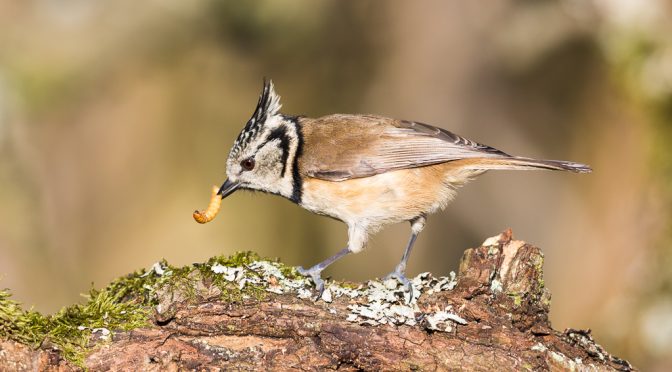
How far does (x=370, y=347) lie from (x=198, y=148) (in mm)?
7100

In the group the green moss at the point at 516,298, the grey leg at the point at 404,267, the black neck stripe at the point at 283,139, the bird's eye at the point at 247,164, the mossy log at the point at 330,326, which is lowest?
the mossy log at the point at 330,326

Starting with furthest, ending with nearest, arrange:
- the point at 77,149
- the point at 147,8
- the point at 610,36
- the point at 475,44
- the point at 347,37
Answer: the point at 77,149, the point at 347,37, the point at 475,44, the point at 147,8, the point at 610,36

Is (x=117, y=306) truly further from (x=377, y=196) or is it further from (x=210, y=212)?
(x=377, y=196)

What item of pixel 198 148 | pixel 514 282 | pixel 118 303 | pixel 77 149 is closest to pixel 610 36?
pixel 514 282

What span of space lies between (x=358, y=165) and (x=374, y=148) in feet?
0.54

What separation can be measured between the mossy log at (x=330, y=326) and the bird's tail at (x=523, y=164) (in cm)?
104

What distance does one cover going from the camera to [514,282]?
12.0 feet

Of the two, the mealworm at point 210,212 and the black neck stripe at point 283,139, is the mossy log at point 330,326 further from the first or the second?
the black neck stripe at point 283,139

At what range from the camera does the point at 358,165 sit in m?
4.87

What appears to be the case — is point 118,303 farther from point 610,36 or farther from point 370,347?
point 610,36

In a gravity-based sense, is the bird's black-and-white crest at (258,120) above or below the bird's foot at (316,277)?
above

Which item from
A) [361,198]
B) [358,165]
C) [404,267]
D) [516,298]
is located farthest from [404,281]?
[358,165]

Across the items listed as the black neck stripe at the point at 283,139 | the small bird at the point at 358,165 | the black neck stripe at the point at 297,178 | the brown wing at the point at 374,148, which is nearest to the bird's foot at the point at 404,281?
the small bird at the point at 358,165

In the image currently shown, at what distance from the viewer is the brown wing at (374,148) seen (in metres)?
4.84
